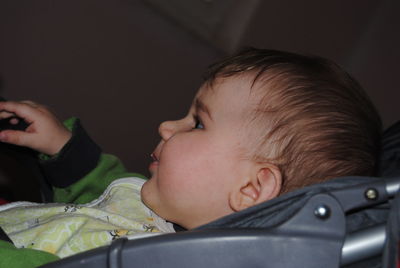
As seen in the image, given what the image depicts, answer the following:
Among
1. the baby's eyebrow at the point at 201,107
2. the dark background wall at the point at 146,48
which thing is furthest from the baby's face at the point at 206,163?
the dark background wall at the point at 146,48

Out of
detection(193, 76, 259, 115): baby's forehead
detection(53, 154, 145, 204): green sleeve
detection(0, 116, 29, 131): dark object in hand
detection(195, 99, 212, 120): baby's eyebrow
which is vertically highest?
detection(193, 76, 259, 115): baby's forehead

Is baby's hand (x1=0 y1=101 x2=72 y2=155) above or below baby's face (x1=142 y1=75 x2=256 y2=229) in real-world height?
below

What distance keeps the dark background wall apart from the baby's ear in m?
1.03

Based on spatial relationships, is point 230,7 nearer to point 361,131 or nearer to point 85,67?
point 85,67

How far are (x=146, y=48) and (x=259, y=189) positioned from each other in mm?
1125

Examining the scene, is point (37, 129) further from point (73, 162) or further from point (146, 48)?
point (146, 48)

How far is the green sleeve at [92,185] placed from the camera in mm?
1022

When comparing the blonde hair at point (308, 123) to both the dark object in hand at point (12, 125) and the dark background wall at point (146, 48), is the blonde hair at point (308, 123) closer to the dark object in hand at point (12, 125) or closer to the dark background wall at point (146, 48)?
the dark object in hand at point (12, 125)

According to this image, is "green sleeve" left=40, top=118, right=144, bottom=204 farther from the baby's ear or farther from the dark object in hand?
the baby's ear

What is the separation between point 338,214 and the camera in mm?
515

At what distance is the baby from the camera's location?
749mm

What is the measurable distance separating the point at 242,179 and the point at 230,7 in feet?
4.16

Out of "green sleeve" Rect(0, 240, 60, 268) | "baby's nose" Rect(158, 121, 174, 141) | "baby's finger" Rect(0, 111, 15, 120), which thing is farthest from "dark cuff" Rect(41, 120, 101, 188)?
"green sleeve" Rect(0, 240, 60, 268)

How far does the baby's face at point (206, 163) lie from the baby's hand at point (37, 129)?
248 millimetres
